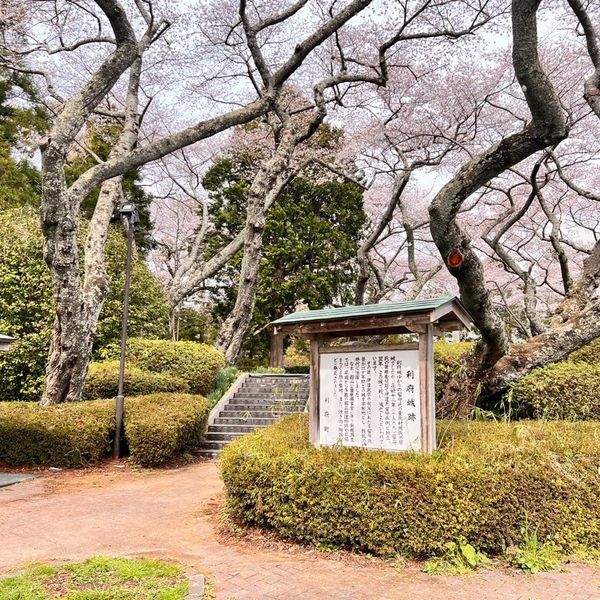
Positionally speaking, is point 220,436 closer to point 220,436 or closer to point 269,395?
point 220,436

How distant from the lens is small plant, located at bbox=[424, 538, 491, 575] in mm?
3592

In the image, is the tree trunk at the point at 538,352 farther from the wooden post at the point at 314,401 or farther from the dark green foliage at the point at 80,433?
the dark green foliage at the point at 80,433

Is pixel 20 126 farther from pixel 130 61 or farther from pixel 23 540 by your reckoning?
pixel 23 540

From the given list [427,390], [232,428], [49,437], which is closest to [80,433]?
[49,437]

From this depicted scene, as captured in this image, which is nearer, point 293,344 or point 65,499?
point 65,499

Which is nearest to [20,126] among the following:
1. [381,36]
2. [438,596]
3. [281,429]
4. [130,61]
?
[130,61]

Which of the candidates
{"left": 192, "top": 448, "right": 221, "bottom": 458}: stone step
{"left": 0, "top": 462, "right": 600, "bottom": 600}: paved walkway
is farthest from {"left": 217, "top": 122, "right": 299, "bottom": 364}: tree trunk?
{"left": 0, "top": 462, "right": 600, "bottom": 600}: paved walkway

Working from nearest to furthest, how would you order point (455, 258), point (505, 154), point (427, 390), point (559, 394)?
point (427, 390) < point (505, 154) < point (455, 258) < point (559, 394)

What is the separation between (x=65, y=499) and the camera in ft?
20.0

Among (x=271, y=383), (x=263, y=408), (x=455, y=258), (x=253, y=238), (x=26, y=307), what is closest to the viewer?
(x=455, y=258)

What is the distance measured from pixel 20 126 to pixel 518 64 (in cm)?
1551

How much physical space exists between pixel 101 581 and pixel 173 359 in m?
8.42

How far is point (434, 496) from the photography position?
3.78m

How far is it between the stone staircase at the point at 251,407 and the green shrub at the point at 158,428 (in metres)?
0.88
